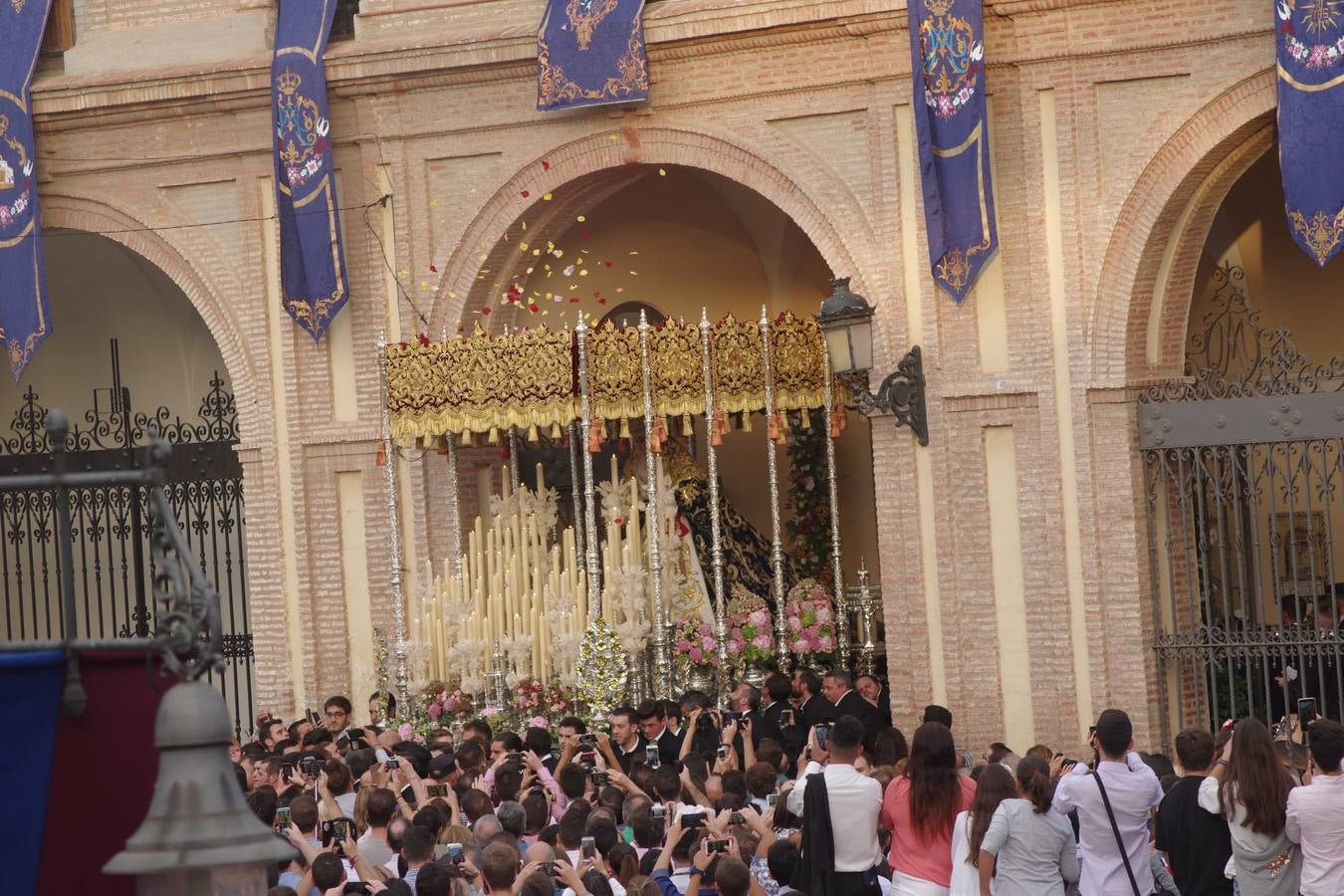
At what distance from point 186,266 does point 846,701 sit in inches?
263

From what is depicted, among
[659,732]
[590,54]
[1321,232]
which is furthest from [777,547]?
[1321,232]

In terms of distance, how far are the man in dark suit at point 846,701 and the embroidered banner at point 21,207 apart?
7102 millimetres

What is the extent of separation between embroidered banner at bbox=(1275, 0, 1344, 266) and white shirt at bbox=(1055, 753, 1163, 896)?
541 centimetres

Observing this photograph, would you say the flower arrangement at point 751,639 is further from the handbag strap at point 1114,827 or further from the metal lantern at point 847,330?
the handbag strap at point 1114,827

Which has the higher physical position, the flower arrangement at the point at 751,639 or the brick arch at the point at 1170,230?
the brick arch at the point at 1170,230

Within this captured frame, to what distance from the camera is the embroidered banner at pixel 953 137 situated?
13547 millimetres

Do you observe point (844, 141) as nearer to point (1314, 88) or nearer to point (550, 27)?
point (550, 27)

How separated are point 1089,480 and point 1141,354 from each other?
93cm

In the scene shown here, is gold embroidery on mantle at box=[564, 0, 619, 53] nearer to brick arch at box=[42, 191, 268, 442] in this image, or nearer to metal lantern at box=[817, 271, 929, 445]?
metal lantern at box=[817, 271, 929, 445]

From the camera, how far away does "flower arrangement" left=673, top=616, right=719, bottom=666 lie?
14.1 metres

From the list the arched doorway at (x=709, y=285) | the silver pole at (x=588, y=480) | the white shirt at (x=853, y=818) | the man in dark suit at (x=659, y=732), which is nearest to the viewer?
the white shirt at (x=853, y=818)

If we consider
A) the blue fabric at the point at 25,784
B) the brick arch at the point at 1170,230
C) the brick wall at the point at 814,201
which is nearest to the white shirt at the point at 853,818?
the blue fabric at the point at 25,784

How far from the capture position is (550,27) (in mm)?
14711

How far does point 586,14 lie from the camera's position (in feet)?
47.8
